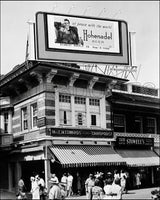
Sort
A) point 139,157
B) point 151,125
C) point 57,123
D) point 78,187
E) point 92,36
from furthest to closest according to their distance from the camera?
1. point 151,125
2. point 92,36
3. point 139,157
4. point 78,187
5. point 57,123

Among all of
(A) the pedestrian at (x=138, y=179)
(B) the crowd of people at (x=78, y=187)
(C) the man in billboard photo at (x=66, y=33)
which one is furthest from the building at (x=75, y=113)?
(B) the crowd of people at (x=78, y=187)

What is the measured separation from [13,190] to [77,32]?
40.6 feet

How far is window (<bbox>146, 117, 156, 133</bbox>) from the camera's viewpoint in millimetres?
32500

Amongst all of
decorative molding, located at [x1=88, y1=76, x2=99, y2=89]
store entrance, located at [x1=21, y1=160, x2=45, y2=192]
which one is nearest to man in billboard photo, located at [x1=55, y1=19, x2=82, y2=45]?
decorative molding, located at [x1=88, y1=76, x2=99, y2=89]

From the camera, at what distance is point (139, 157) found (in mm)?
29078

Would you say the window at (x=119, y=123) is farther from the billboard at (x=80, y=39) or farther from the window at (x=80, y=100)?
the billboard at (x=80, y=39)

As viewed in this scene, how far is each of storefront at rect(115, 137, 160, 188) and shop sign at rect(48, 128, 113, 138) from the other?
1297 millimetres

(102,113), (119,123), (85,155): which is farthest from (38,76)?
(119,123)

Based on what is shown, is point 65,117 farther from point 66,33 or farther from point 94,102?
point 66,33

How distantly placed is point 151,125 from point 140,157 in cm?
446

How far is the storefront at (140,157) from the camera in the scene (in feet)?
92.7

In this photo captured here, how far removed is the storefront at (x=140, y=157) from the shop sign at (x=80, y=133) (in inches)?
51.1

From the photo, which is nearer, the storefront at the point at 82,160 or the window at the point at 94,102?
the storefront at the point at 82,160

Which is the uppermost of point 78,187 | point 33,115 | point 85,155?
point 33,115
